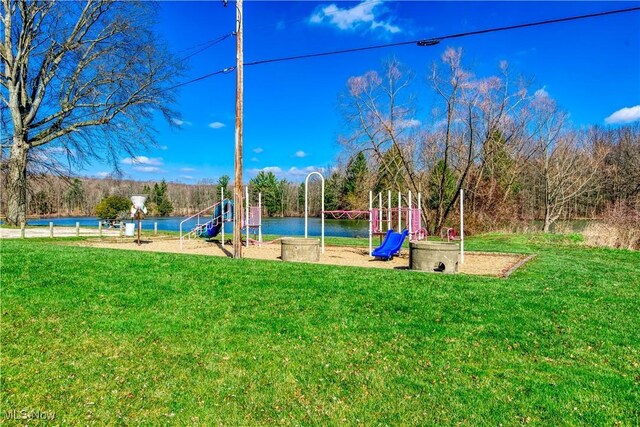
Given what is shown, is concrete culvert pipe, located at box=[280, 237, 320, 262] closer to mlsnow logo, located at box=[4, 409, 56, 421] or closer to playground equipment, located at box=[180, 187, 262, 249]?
playground equipment, located at box=[180, 187, 262, 249]

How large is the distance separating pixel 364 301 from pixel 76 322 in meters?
3.63

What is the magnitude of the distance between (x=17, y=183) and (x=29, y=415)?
23.2m

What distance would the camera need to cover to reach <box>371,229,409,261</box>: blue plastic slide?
11359 millimetres

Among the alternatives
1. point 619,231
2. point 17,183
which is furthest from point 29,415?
point 17,183

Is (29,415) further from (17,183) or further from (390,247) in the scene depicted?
(17,183)

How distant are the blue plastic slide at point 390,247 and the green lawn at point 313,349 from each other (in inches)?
153

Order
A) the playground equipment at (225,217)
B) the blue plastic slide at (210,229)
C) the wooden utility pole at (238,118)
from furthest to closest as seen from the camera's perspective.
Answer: the blue plastic slide at (210,229) → the playground equipment at (225,217) → the wooden utility pole at (238,118)

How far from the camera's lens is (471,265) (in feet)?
34.9

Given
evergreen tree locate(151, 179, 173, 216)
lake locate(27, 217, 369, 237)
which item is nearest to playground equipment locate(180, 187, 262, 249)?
lake locate(27, 217, 369, 237)

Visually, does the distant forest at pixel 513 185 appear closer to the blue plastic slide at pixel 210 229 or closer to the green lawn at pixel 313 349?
the blue plastic slide at pixel 210 229

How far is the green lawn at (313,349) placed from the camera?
3.21 m

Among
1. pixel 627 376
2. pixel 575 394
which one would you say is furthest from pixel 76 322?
pixel 627 376

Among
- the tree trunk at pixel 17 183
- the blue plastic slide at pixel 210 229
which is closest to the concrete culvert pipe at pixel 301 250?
the blue plastic slide at pixel 210 229

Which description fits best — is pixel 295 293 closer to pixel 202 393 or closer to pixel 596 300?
pixel 202 393
